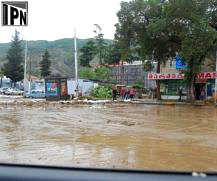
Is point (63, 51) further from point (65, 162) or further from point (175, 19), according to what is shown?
point (65, 162)

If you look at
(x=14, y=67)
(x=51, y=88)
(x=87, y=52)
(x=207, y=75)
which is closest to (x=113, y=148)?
(x=207, y=75)

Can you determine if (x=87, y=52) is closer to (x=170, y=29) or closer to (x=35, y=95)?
(x=35, y=95)

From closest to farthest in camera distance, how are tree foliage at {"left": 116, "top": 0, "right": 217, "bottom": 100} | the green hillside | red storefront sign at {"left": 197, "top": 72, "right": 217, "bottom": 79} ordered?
tree foliage at {"left": 116, "top": 0, "right": 217, "bottom": 100} → red storefront sign at {"left": 197, "top": 72, "right": 217, "bottom": 79} → the green hillside

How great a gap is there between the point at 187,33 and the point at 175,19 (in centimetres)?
158

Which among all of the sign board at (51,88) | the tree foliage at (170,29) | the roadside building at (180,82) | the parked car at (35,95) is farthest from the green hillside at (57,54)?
the tree foliage at (170,29)

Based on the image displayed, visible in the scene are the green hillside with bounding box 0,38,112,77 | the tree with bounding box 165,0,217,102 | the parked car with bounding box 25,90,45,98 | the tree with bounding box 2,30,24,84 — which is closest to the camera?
the tree with bounding box 165,0,217,102

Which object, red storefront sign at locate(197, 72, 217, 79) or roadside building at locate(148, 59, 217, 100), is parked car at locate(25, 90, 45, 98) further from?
red storefront sign at locate(197, 72, 217, 79)

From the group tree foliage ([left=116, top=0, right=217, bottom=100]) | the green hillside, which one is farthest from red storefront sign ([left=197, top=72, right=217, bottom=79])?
the green hillside

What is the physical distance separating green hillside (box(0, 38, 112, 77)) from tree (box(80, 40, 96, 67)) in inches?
1669

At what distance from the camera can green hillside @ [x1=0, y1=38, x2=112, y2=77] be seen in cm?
15625

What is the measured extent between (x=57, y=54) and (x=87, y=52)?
78172 mm

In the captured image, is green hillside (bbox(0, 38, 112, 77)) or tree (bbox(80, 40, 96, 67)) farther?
green hillside (bbox(0, 38, 112, 77))

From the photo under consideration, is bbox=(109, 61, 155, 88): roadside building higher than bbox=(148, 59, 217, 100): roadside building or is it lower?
higher

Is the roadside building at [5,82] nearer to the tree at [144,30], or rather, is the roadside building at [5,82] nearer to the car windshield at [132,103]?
the car windshield at [132,103]
